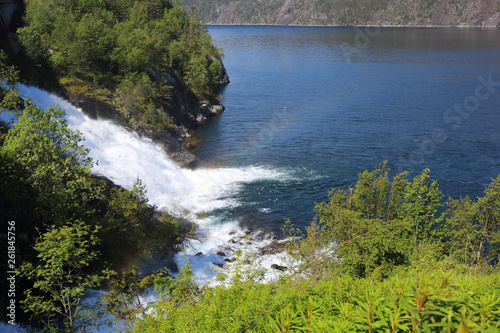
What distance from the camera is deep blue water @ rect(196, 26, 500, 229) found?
44.3 m

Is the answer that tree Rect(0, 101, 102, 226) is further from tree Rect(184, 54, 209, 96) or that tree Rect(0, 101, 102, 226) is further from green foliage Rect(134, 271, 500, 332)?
tree Rect(184, 54, 209, 96)

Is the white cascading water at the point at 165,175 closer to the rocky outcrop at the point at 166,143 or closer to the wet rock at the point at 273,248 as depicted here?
the wet rock at the point at 273,248

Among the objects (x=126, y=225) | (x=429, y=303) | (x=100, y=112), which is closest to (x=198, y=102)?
(x=100, y=112)

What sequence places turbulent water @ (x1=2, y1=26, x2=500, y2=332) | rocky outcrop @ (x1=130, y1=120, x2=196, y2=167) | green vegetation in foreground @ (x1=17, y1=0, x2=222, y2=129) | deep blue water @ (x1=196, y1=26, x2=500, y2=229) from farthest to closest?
green vegetation in foreground @ (x1=17, y1=0, x2=222, y2=129), rocky outcrop @ (x1=130, y1=120, x2=196, y2=167), deep blue water @ (x1=196, y1=26, x2=500, y2=229), turbulent water @ (x1=2, y1=26, x2=500, y2=332)

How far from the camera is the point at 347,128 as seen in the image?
6525 centimetres

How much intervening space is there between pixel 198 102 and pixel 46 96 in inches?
1366

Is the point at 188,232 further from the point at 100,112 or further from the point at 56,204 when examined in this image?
the point at 100,112

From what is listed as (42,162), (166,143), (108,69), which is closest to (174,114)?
(108,69)

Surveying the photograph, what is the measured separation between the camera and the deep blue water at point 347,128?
44.3 meters

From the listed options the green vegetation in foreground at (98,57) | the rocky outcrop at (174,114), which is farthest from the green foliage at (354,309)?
the green vegetation in foreground at (98,57)

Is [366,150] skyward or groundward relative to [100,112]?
groundward

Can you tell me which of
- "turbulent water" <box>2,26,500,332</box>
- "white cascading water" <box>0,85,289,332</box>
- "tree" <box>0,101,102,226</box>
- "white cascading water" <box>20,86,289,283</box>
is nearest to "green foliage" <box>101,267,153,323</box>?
"tree" <box>0,101,102,226</box>

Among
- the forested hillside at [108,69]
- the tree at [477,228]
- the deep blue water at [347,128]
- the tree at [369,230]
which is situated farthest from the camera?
the forested hillside at [108,69]

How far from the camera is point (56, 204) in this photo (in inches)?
850
